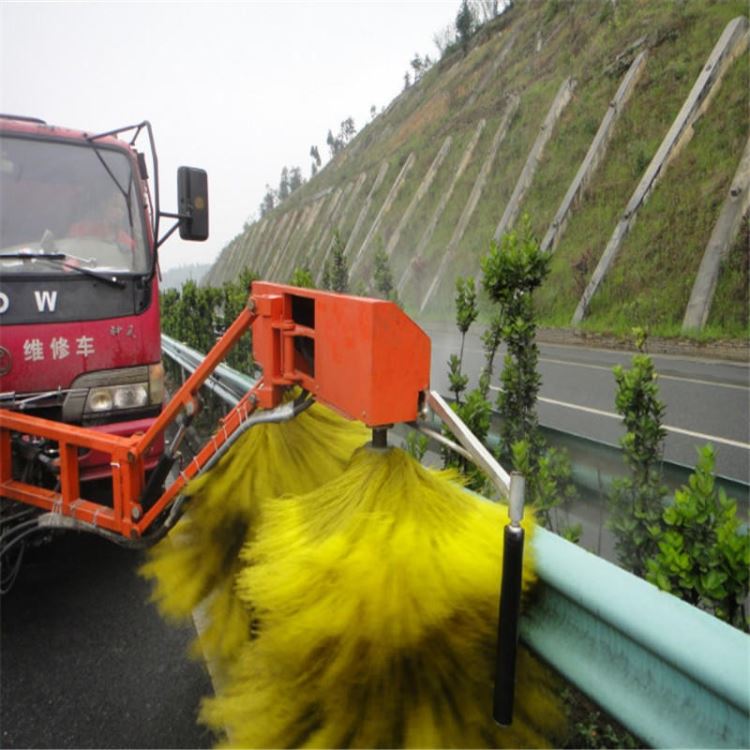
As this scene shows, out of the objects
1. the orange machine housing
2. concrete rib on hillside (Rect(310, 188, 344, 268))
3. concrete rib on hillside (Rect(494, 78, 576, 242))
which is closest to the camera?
the orange machine housing

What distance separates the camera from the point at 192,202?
3.37 metres

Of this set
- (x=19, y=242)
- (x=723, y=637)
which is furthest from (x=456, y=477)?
(x=19, y=242)

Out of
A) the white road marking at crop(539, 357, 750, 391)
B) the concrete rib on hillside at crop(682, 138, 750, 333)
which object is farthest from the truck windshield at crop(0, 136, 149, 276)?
the concrete rib on hillside at crop(682, 138, 750, 333)

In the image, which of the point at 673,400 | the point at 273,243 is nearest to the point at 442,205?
the point at 673,400

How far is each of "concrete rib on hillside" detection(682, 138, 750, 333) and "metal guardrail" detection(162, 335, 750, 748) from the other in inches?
530

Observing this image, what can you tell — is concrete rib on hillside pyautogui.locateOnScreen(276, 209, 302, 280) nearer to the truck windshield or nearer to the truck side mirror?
the truck windshield


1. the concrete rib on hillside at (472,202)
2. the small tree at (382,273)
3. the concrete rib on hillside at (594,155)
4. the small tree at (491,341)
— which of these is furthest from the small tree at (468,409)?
the concrete rib on hillside at (472,202)

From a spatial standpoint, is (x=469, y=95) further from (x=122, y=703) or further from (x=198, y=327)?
(x=122, y=703)

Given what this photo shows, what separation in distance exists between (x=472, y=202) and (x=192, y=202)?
2270 cm

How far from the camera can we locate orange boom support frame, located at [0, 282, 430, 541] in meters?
1.56

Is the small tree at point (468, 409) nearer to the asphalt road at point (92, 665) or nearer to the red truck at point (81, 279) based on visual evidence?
the asphalt road at point (92, 665)

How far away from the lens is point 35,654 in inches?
105

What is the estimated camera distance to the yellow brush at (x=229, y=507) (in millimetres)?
2274

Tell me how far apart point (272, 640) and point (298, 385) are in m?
0.86
